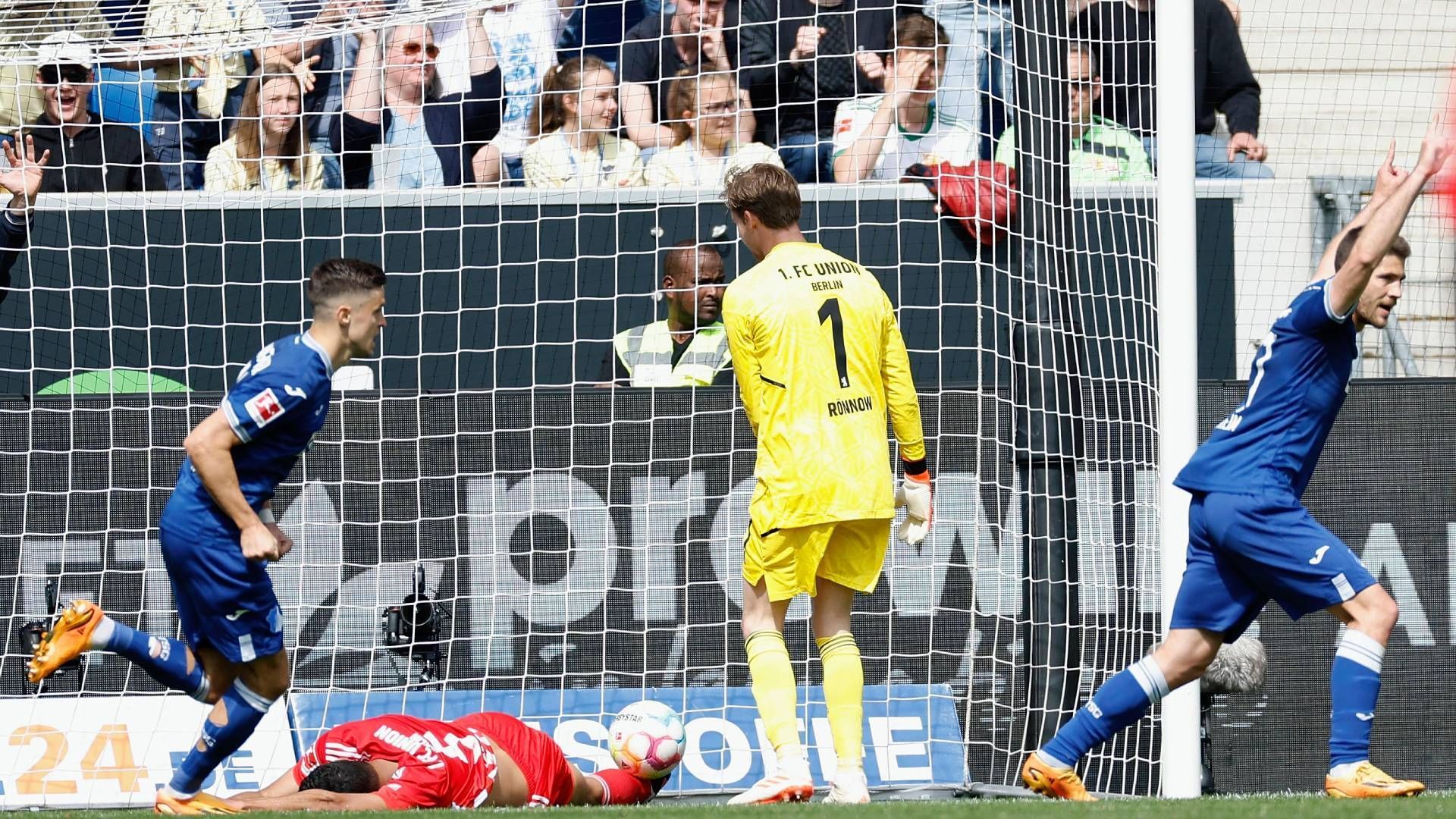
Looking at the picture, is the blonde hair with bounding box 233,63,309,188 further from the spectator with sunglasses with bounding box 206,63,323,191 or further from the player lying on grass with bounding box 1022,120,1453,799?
the player lying on grass with bounding box 1022,120,1453,799

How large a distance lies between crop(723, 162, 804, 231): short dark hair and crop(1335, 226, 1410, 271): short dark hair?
5.26 feet

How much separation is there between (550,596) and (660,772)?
1.55 m

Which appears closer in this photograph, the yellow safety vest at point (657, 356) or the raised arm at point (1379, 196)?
the raised arm at point (1379, 196)

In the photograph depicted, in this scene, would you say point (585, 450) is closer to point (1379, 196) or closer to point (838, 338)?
point (838, 338)

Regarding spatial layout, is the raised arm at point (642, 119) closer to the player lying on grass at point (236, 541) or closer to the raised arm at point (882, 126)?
the raised arm at point (882, 126)

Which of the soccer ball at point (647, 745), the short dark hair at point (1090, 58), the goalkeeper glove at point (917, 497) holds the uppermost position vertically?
the short dark hair at point (1090, 58)

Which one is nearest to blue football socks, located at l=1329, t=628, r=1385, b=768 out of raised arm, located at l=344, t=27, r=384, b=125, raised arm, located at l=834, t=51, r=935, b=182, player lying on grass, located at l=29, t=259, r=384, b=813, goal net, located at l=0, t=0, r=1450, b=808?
goal net, located at l=0, t=0, r=1450, b=808

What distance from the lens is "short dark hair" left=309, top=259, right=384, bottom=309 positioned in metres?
4.96

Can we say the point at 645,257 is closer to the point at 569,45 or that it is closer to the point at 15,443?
the point at 569,45

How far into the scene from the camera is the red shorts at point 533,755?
5.27 metres

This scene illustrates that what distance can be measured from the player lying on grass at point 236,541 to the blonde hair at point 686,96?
322cm

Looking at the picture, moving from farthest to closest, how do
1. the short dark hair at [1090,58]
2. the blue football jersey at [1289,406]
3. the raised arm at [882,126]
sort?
the raised arm at [882,126]
the short dark hair at [1090,58]
the blue football jersey at [1289,406]

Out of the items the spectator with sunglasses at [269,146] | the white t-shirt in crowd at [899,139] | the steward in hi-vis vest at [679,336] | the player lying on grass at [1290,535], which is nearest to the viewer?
the player lying on grass at [1290,535]

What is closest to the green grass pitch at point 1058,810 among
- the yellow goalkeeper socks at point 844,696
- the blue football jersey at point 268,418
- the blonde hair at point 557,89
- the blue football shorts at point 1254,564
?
the yellow goalkeeper socks at point 844,696
